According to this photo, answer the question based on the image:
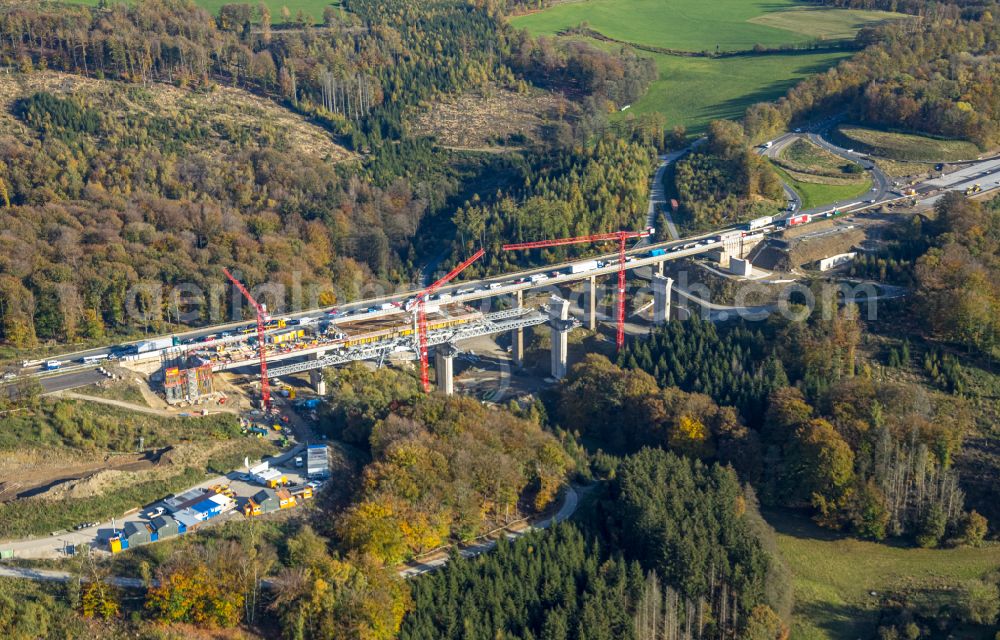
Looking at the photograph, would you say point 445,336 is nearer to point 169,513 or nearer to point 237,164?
point 169,513

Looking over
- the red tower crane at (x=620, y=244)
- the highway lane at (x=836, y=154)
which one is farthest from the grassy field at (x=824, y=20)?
the red tower crane at (x=620, y=244)

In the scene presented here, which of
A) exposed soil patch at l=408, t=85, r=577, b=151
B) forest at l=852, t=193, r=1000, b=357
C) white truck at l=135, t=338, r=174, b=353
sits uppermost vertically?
exposed soil patch at l=408, t=85, r=577, b=151

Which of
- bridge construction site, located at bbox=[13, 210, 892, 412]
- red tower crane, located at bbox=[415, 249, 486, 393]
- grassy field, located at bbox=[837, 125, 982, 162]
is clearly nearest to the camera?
bridge construction site, located at bbox=[13, 210, 892, 412]

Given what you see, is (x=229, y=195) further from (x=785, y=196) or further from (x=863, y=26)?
(x=863, y=26)

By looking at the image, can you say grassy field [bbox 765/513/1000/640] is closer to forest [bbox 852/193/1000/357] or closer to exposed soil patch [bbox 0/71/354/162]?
forest [bbox 852/193/1000/357]

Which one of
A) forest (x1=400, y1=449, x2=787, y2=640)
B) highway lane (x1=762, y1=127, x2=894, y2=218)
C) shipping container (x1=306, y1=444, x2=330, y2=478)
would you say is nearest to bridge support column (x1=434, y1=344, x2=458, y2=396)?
shipping container (x1=306, y1=444, x2=330, y2=478)

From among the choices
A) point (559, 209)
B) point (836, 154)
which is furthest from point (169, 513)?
point (836, 154)
